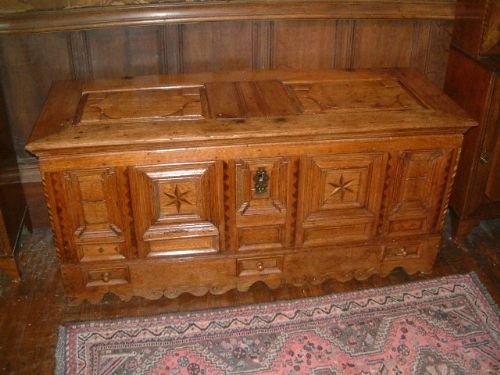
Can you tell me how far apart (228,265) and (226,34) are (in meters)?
1.04

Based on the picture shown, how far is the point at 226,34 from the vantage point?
2471mm

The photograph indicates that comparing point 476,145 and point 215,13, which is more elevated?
point 215,13

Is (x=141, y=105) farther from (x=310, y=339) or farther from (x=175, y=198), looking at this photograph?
(x=310, y=339)

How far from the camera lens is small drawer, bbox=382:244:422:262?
2.35 m

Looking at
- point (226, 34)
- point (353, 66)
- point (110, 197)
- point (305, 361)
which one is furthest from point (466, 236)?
point (110, 197)

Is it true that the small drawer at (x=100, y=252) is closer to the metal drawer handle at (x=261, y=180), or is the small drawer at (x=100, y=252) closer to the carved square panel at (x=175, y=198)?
the carved square panel at (x=175, y=198)

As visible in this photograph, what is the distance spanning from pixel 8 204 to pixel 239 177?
3.47 ft

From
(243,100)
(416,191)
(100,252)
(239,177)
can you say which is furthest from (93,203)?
(416,191)

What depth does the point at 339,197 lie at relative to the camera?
85.2 inches

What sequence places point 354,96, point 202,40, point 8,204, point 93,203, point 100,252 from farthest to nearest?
point 202,40, point 8,204, point 354,96, point 100,252, point 93,203

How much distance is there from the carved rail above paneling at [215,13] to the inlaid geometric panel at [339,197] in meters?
0.76

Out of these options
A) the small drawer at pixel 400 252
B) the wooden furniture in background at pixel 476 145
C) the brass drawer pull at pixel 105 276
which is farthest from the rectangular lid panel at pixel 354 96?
the brass drawer pull at pixel 105 276

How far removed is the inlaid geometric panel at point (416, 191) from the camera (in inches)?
84.4

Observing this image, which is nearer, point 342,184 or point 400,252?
point 342,184
